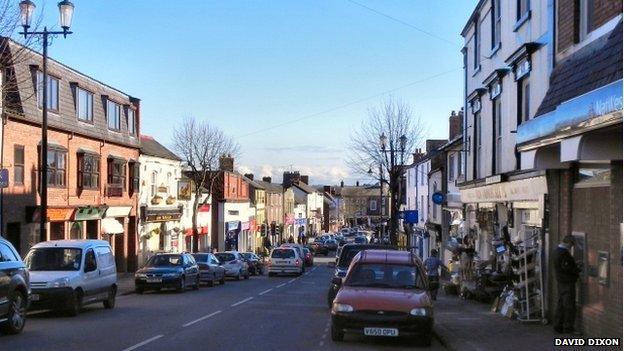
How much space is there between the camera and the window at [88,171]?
114 feet

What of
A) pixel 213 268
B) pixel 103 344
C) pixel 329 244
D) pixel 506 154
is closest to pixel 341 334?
pixel 103 344

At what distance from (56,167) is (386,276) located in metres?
21.4

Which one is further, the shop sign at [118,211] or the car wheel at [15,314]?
the shop sign at [118,211]

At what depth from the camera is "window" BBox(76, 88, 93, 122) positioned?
35000 millimetres

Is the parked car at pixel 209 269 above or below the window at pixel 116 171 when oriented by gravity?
below

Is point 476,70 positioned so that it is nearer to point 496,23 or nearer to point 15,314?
point 496,23

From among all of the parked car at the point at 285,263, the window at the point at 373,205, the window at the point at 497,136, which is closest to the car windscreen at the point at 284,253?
the parked car at the point at 285,263

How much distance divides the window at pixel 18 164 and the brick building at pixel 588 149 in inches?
795

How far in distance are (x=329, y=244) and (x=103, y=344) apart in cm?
7237

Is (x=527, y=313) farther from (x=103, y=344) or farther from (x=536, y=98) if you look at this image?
(x=103, y=344)

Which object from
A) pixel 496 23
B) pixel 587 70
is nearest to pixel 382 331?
pixel 587 70

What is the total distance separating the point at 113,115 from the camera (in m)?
40.2

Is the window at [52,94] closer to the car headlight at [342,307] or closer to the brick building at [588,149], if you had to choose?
the car headlight at [342,307]

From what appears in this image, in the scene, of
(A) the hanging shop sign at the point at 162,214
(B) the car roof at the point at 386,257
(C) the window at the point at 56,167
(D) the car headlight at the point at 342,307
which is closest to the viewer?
(D) the car headlight at the point at 342,307
